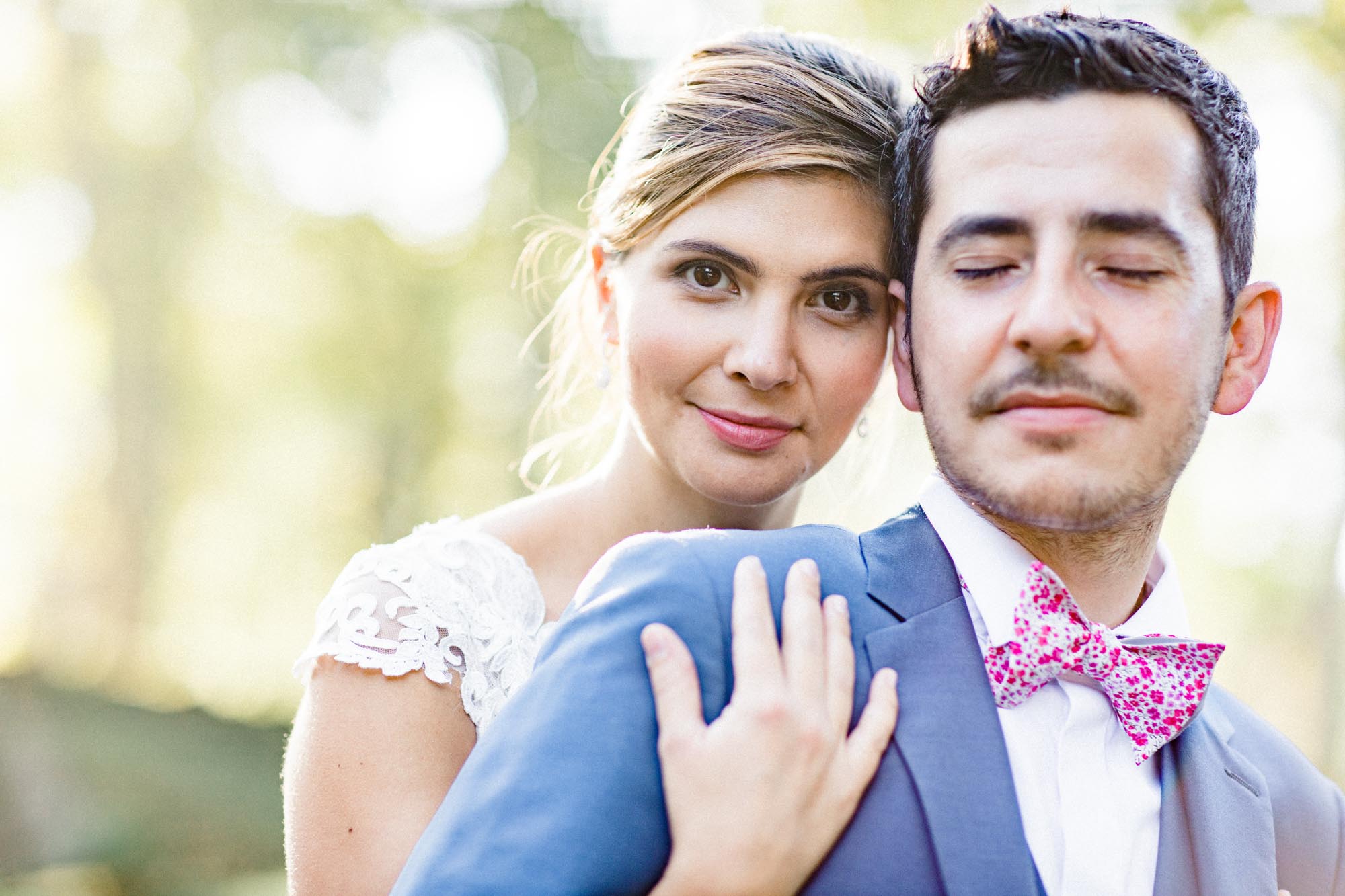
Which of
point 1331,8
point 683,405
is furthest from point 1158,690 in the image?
point 1331,8

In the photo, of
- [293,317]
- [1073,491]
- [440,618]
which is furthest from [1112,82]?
[293,317]

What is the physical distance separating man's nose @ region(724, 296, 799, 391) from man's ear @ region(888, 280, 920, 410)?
25 cm

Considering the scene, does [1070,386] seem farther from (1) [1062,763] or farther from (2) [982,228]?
(1) [1062,763]

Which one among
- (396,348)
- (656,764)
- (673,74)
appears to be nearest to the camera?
(656,764)

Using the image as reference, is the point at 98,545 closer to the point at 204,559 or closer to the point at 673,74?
the point at 204,559

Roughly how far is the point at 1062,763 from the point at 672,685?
749 millimetres

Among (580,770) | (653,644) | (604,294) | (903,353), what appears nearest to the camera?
(580,770)

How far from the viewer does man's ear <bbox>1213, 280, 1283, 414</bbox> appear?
2221 mm

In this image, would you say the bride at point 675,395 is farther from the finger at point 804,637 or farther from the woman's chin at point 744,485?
the finger at point 804,637

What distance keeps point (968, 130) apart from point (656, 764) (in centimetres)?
128

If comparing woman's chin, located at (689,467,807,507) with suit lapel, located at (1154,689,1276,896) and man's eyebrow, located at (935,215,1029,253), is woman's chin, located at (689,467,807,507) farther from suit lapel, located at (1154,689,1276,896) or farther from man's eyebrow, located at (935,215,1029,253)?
suit lapel, located at (1154,689,1276,896)

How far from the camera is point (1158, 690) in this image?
2057mm

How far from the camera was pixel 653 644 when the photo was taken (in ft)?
5.79

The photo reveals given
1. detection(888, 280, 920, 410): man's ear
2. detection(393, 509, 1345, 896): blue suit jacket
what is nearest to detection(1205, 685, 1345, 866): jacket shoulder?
detection(393, 509, 1345, 896): blue suit jacket
